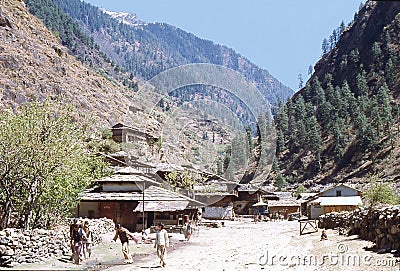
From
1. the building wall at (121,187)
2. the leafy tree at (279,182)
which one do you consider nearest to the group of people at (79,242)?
the building wall at (121,187)

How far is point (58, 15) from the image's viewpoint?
190 m

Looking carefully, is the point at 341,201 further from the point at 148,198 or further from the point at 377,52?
the point at 377,52

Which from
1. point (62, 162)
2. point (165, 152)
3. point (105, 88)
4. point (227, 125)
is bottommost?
point (62, 162)

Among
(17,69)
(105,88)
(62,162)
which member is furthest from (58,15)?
(62,162)

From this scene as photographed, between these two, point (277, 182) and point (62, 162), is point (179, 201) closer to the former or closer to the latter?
point (62, 162)

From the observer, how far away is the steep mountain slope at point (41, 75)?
3361 inches

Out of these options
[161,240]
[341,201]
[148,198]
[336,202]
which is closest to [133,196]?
[148,198]

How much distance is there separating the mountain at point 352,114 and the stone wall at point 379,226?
63.0m

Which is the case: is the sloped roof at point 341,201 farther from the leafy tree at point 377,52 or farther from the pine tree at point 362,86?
the leafy tree at point 377,52

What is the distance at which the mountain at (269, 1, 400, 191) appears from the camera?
10200 centimetres

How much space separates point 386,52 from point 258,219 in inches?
3482

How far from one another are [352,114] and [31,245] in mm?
108935

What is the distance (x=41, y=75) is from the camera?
94625 millimetres

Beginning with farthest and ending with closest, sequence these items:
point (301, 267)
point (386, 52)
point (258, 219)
Result: point (386, 52) → point (258, 219) → point (301, 267)
